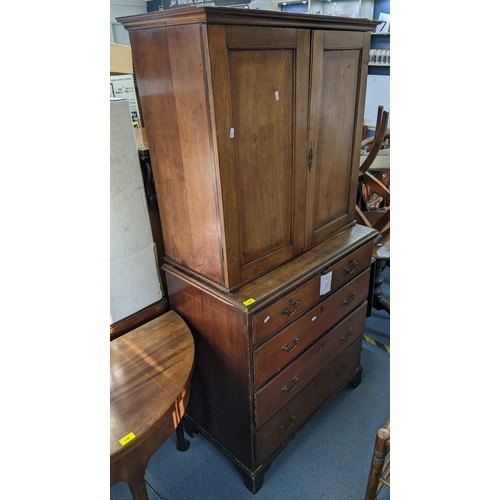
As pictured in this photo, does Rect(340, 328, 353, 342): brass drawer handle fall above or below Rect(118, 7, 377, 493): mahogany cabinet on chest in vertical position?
below

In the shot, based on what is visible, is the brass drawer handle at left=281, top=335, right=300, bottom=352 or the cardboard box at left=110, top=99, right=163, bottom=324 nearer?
the cardboard box at left=110, top=99, right=163, bottom=324

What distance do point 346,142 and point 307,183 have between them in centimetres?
32

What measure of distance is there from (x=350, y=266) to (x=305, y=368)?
0.52m

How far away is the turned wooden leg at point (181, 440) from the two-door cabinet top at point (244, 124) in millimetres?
857

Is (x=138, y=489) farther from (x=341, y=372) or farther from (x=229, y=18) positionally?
(x=229, y=18)

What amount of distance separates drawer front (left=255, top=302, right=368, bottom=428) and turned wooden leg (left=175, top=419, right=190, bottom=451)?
1.61 ft

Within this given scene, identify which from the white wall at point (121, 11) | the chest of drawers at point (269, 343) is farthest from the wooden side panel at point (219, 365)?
the white wall at point (121, 11)

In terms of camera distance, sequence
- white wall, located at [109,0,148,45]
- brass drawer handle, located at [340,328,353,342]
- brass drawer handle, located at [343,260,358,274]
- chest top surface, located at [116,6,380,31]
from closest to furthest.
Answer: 1. chest top surface, located at [116,6,380,31]
2. brass drawer handle, located at [343,260,358,274]
3. brass drawer handle, located at [340,328,353,342]
4. white wall, located at [109,0,148,45]

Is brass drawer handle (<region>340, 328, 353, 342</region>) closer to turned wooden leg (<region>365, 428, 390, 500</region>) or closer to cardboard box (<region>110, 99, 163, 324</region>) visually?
turned wooden leg (<region>365, 428, 390, 500</region>)

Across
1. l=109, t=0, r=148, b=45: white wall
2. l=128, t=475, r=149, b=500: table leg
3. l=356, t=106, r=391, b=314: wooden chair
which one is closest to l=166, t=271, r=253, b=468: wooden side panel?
l=128, t=475, r=149, b=500: table leg

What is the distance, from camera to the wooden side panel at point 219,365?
4.66 feet

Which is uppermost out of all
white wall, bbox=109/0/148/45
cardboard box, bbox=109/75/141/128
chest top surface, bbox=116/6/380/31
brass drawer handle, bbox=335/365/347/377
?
white wall, bbox=109/0/148/45

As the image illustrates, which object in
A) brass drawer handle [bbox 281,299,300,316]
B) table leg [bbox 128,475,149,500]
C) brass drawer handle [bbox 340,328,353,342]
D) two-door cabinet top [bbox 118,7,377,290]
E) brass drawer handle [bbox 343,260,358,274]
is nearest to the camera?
two-door cabinet top [bbox 118,7,377,290]

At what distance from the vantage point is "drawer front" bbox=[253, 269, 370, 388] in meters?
1.47
